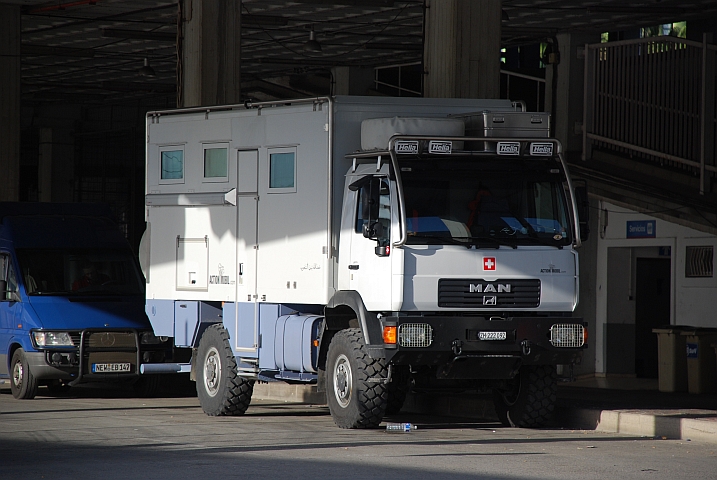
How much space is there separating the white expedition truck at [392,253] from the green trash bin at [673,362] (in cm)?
483

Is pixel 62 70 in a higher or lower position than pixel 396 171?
higher

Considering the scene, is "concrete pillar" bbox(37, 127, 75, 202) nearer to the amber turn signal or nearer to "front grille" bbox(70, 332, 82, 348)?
"front grille" bbox(70, 332, 82, 348)

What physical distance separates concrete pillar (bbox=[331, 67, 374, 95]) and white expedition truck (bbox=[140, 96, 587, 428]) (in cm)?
2035

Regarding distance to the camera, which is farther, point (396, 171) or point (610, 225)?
point (610, 225)

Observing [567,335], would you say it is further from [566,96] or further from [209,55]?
[566,96]

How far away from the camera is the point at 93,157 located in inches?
1934

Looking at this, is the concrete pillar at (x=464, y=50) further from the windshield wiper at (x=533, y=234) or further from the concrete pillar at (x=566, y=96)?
the concrete pillar at (x=566, y=96)

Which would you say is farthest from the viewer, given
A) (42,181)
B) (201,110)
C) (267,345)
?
(42,181)

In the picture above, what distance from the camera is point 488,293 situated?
13.4 m

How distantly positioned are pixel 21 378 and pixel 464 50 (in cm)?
760

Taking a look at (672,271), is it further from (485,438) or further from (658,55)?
(485,438)

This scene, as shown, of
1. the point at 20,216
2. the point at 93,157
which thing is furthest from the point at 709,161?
the point at 93,157

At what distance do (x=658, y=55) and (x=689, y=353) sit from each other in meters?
4.92

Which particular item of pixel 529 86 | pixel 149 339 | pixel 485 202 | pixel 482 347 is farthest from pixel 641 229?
pixel 482 347
